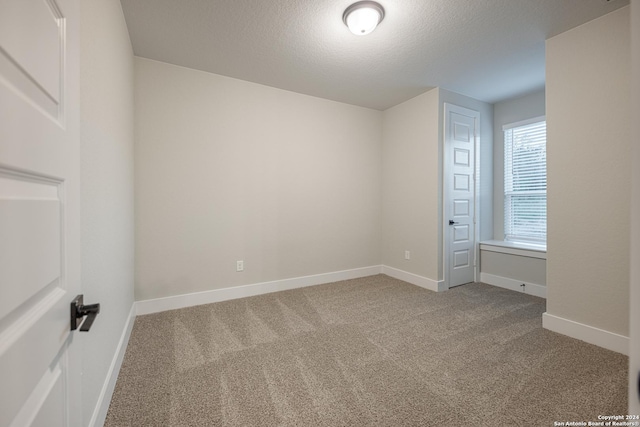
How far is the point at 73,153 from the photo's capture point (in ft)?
2.39

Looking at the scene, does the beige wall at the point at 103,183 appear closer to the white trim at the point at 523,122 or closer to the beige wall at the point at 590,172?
the beige wall at the point at 590,172

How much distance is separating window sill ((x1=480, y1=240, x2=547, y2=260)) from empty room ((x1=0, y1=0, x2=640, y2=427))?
0.04 m

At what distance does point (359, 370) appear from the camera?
1.81 metres

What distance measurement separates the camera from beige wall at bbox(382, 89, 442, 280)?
3.44 meters

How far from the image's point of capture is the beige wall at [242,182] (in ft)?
8.93

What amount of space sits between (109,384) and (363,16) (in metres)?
2.95

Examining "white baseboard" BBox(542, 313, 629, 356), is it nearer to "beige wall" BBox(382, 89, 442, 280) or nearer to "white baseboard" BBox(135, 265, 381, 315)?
"beige wall" BBox(382, 89, 442, 280)

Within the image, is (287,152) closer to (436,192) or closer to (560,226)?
(436,192)

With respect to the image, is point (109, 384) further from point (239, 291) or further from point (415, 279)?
point (415, 279)

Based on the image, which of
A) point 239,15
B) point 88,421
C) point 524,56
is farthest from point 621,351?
point 239,15

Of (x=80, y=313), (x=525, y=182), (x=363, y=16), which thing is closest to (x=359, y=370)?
(x=80, y=313)

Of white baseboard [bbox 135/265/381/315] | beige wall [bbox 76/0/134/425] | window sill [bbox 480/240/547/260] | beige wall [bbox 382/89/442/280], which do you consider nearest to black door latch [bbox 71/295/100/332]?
beige wall [bbox 76/0/134/425]

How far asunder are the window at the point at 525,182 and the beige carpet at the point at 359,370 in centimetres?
124

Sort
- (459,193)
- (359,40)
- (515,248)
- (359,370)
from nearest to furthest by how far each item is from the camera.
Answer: (359,370) < (359,40) < (515,248) < (459,193)
